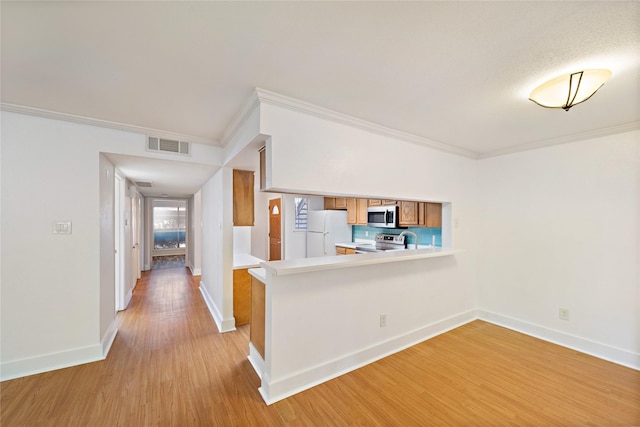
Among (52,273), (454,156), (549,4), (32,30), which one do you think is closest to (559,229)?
(454,156)

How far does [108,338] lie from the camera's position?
112 inches

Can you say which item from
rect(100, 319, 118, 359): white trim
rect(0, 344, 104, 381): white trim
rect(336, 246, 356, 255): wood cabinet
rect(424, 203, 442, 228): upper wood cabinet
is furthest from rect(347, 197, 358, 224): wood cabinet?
rect(0, 344, 104, 381): white trim

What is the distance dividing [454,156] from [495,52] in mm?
2177

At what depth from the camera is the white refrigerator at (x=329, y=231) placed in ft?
17.9

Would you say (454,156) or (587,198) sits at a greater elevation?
(454,156)

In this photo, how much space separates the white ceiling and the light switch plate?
3.30 feet

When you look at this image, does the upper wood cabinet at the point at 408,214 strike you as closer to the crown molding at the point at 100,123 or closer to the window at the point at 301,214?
the window at the point at 301,214

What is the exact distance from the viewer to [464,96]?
2.01 m

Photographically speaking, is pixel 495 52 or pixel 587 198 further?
pixel 587 198

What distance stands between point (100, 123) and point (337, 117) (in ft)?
7.48

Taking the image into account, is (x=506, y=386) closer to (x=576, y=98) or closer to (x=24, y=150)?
(x=576, y=98)

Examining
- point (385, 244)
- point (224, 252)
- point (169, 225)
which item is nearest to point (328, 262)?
point (224, 252)

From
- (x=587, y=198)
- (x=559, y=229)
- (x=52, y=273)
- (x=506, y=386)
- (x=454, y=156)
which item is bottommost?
(x=506, y=386)

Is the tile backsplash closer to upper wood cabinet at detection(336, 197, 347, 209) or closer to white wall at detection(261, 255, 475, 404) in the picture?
upper wood cabinet at detection(336, 197, 347, 209)
